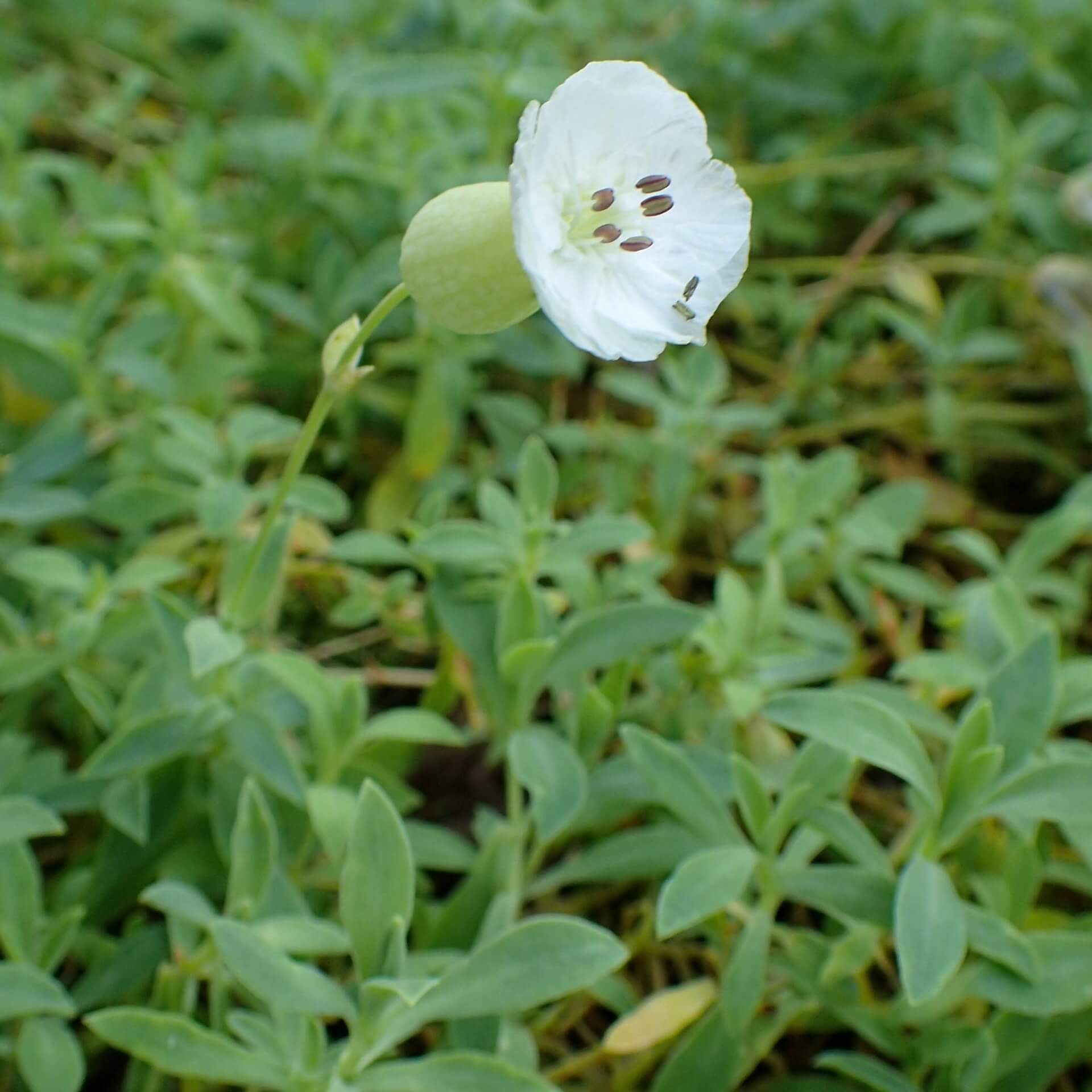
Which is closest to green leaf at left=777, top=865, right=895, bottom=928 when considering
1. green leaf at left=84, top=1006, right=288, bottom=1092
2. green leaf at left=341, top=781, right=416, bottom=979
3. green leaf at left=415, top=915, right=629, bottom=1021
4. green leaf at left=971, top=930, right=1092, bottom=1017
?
green leaf at left=971, top=930, right=1092, bottom=1017

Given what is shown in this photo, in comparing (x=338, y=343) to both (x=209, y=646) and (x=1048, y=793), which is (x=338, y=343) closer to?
(x=209, y=646)

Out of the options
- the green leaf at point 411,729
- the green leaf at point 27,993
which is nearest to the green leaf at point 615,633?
the green leaf at point 411,729

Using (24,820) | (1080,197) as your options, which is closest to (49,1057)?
(24,820)

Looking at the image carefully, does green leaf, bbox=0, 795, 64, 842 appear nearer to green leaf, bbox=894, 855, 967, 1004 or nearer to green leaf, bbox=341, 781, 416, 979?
green leaf, bbox=341, 781, 416, 979

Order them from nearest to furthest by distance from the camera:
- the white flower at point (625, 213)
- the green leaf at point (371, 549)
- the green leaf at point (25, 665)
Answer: the white flower at point (625, 213) → the green leaf at point (25, 665) → the green leaf at point (371, 549)

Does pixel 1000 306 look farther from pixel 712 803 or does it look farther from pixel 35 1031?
pixel 35 1031

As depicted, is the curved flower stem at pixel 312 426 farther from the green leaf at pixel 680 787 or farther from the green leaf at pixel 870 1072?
the green leaf at pixel 870 1072

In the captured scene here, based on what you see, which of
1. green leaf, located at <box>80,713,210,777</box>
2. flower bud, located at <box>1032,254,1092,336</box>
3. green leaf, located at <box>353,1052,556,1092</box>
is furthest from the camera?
flower bud, located at <box>1032,254,1092,336</box>
